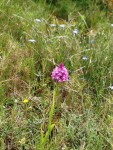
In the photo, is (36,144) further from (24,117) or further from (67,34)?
(67,34)

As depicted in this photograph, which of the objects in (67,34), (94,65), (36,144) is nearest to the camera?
(36,144)

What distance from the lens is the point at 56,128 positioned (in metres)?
2.34

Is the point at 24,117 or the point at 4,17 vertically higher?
the point at 4,17

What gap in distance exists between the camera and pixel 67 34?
335cm

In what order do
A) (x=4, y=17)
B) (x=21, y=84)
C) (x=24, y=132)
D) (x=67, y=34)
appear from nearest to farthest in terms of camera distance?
(x=24, y=132)
(x=21, y=84)
(x=67, y=34)
(x=4, y=17)

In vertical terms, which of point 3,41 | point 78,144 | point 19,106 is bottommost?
point 78,144

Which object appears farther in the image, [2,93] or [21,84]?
[21,84]

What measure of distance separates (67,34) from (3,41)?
0.60 meters

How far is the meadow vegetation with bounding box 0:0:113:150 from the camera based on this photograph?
7.36 ft

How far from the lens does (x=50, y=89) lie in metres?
2.78

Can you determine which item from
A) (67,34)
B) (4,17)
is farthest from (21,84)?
(4,17)

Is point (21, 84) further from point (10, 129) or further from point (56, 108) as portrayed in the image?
point (10, 129)

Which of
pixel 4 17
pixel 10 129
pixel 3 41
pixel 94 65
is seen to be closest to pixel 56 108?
pixel 10 129

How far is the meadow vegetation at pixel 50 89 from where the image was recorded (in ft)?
7.36
